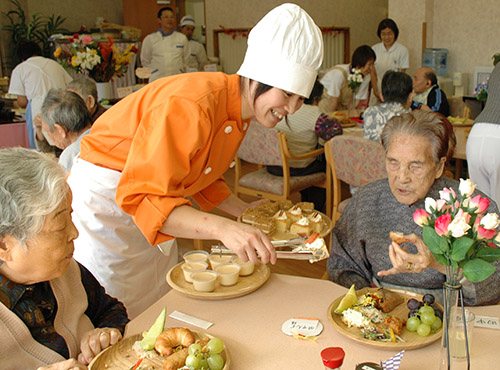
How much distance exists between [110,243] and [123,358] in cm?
75

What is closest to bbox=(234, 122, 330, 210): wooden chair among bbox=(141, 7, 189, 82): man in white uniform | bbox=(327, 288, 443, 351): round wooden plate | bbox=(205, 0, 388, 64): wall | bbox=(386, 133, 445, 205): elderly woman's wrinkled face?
bbox=(386, 133, 445, 205): elderly woman's wrinkled face

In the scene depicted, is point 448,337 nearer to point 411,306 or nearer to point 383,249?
point 411,306

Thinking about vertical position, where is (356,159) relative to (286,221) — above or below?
above

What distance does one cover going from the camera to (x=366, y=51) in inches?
229

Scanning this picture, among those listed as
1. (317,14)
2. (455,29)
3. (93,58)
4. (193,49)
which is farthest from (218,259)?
(317,14)

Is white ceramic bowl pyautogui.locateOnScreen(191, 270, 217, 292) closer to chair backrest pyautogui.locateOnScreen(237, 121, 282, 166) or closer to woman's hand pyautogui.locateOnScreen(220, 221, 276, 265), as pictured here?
woman's hand pyautogui.locateOnScreen(220, 221, 276, 265)

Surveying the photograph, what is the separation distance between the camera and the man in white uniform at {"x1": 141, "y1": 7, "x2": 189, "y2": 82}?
710cm

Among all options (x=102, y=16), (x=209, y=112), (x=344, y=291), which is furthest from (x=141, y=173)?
(x=102, y=16)

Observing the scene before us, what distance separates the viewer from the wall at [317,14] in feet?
29.3

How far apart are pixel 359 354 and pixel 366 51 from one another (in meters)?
4.90

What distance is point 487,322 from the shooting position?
1568mm

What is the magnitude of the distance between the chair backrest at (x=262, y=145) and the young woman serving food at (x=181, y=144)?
2.02 metres

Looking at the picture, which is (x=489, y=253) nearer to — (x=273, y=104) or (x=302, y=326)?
(x=302, y=326)

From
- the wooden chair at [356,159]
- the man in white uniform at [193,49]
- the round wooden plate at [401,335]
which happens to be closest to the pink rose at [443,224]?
the round wooden plate at [401,335]
